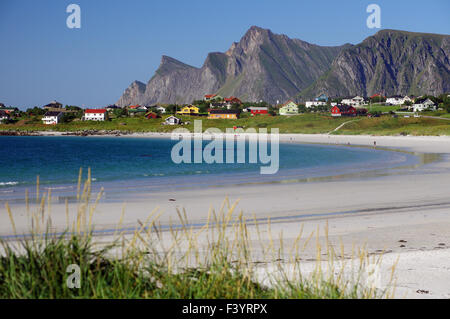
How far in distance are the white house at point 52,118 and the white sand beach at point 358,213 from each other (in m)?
147

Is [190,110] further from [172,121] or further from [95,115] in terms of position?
[95,115]

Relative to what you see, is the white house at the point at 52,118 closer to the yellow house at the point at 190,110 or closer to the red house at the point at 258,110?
the yellow house at the point at 190,110

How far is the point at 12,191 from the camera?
2355 cm

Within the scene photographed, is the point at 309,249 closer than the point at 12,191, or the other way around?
the point at 309,249

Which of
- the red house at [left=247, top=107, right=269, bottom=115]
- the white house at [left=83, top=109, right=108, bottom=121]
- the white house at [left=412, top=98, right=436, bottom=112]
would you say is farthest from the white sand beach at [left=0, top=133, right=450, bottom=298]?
the white house at [left=83, top=109, right=108, bottom=121]

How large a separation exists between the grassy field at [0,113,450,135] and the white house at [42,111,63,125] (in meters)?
3.06

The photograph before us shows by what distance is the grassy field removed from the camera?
299 ft

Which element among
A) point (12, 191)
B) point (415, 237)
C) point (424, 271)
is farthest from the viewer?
point (12, 191)

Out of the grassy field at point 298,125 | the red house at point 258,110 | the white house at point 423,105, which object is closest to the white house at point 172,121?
the grassy field at point 298,125

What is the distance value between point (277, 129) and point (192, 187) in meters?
95.1

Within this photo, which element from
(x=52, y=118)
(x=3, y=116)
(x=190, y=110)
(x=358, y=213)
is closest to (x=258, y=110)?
(x=190, y=110)

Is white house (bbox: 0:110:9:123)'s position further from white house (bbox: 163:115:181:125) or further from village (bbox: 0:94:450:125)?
white house (bbox: 163:115:181:125)
